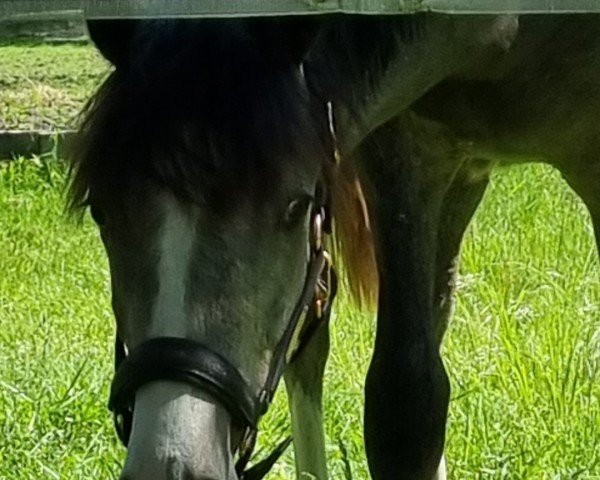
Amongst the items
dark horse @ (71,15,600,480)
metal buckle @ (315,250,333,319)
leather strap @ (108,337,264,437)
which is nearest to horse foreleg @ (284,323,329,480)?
dark horse @ (71,15,600,480)

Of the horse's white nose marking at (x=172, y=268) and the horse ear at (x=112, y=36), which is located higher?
the horse ear at (x=112, y=36)

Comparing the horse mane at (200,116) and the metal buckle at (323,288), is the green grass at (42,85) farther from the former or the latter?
the horse mane at (200,116)

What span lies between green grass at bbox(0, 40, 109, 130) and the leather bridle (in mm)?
4325

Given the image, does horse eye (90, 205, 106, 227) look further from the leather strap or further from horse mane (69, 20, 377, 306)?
the leather strap

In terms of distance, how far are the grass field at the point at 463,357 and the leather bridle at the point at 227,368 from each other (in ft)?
3.38

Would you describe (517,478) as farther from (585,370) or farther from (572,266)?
(572,266)

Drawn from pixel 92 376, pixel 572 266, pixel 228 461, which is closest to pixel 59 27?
pixel 228 461

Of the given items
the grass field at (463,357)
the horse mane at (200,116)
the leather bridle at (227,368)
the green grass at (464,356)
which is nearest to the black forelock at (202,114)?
the horse mane at (200,116)

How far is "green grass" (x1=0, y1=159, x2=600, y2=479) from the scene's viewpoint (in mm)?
3324

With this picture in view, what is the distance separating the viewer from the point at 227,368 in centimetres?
189

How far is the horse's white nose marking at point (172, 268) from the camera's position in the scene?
6.13 ft

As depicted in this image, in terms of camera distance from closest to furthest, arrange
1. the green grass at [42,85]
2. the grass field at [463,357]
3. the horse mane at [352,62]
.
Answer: the horse mane at [352,62]
the grass field at [463,357]
the green grass at [42,85]

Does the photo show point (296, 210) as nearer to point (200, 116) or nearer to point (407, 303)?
point (200, 116)

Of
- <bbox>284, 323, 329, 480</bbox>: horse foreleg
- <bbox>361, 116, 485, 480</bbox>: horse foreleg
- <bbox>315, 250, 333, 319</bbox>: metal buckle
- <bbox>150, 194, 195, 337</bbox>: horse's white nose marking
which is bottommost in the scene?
<bbox>284, 323, 329, 480</bbox>: horse foreleg
